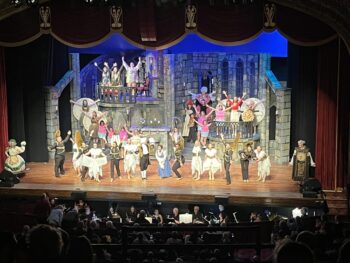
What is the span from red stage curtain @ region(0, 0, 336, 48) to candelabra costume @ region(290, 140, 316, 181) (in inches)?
99.7

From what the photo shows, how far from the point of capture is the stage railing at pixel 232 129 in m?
17.5

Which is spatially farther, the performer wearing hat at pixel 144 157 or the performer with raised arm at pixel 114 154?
the performer with raised arm at pixel 114 154

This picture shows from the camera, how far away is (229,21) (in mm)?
14805

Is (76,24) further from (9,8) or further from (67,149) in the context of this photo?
(67,149)

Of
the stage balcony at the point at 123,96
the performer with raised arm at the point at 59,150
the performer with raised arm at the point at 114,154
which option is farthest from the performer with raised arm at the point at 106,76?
the performer with raised arm at the point at 114,154

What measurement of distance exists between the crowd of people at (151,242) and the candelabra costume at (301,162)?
2.67 metres

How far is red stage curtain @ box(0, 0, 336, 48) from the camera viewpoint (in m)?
14.6

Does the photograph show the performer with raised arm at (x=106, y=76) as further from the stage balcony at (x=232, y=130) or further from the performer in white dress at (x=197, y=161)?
the performer in white dress at (x=197, y=161)

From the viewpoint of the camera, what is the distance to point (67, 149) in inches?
758

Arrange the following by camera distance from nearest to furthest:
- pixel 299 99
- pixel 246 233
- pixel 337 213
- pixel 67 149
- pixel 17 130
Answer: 1. pixel 246 233
2. pixel 337 213
3. pixel 299 99
4. pixel 17 130
5. pixel 67 149

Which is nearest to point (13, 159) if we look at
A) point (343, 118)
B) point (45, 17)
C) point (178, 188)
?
point (45, 17)

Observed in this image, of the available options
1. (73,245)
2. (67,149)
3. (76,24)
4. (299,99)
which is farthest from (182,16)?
(73,245)

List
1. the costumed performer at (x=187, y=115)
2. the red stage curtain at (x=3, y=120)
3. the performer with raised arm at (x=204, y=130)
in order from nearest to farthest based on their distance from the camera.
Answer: the red stage curtain at (x=3, y=120) < the performer with raised arm at (x=204, y=130) < the costumed performer at (x=187, y=115)

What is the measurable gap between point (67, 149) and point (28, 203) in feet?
13.9
